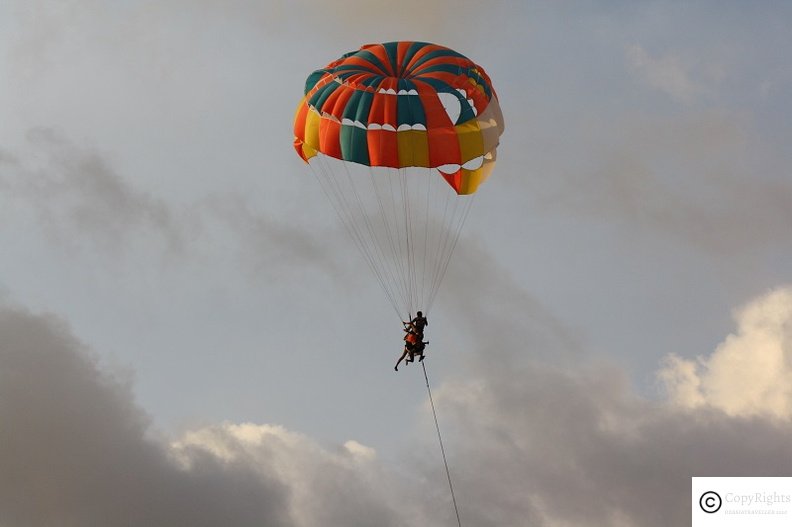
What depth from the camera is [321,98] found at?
48.6 meters

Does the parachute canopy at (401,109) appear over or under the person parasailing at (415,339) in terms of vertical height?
over

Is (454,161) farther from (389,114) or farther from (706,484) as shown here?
(706,484)

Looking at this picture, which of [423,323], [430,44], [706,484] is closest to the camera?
[423,323]

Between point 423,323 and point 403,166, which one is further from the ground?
point 403,166

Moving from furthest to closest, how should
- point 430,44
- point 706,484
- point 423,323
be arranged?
point 706,484
point 430,44
point 423,323

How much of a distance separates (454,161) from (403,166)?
7.28ft

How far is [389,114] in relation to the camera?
4744 cm

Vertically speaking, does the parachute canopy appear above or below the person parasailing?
above

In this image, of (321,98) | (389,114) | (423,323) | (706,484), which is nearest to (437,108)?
(389,114)

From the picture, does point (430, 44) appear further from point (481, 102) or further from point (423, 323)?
point (423, 323)

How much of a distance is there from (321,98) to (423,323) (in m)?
10.7

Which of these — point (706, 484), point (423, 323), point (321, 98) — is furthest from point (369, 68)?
point (706, 484)

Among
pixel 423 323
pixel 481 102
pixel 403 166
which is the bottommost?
pixel 423 323

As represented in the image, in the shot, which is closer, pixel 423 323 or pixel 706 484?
pixel 423 323
